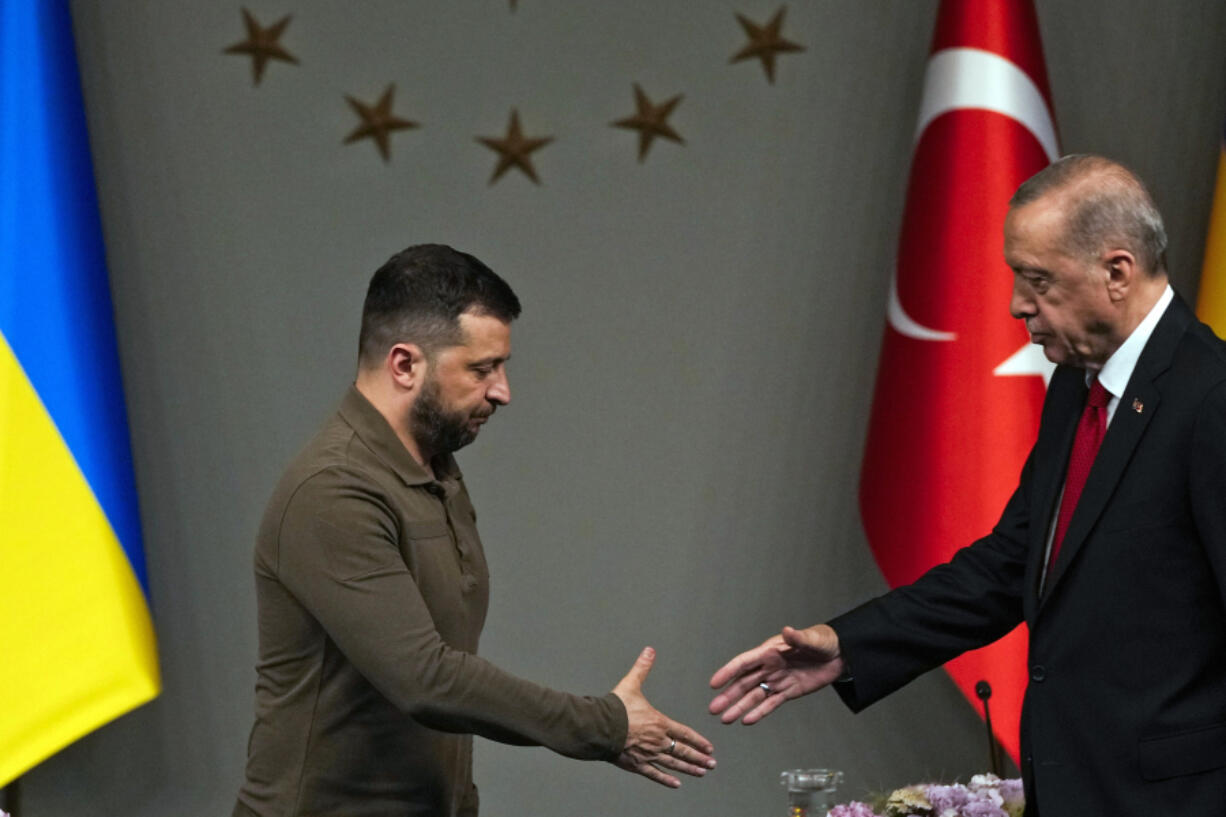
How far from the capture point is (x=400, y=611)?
213 cm

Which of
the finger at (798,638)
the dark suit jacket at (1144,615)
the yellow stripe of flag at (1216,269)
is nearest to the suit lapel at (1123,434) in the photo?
the dark suit jacket at (1144,615)

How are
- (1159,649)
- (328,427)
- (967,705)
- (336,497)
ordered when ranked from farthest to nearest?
(967,705) < (328,427) < (336,497) < (1159,649)

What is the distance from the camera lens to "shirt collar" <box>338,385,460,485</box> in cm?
229

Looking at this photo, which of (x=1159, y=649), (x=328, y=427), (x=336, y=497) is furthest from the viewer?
(x=328, y=427)

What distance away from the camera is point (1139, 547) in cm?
196

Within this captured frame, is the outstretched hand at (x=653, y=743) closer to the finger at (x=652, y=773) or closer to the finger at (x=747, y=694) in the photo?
the finger at (x=652, y=773)

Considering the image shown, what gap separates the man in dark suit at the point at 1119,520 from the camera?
1925mm

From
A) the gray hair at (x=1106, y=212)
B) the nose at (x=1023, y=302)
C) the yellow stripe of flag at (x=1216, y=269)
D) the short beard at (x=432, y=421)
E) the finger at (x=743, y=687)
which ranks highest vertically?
the yellow stripe of flag at (x=1216, y=269)

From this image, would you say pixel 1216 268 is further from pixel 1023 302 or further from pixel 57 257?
pixel 57 257

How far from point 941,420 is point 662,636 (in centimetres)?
103

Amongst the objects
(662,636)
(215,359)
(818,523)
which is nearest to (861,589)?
(818,523)

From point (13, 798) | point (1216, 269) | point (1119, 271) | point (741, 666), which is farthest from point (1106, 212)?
point (13, 798)

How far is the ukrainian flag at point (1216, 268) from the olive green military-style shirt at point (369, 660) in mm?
2029

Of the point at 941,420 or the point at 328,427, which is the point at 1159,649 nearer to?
the point at 328,427
